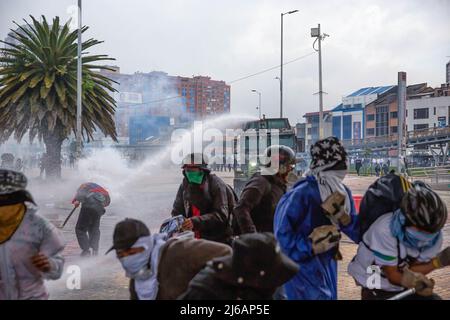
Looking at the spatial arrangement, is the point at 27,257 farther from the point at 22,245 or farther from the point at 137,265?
the point at 137,265

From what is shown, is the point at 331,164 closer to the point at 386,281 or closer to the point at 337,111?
the point at 386,281

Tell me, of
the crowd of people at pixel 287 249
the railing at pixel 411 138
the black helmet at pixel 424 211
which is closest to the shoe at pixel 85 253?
the crowd of people at pixel 287 249

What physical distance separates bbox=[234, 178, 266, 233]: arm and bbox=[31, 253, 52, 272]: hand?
6.40 feet

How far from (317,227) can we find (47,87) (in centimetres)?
1567

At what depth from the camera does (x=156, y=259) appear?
2783 millimetres

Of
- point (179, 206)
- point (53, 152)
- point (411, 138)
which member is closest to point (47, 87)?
point (53, 152)

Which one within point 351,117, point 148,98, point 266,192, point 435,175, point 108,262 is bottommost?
point 435,175

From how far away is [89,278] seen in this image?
6.90 m

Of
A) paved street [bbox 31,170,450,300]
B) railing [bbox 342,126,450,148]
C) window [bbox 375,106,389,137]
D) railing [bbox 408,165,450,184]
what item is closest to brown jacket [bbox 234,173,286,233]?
paved street [bbox 31,170,450,300]

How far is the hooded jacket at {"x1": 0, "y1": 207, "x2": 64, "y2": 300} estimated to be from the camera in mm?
2836

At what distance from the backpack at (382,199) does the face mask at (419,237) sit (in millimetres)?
230

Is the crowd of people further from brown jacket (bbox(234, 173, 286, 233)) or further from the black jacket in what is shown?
brown jacket (bbox(234, 173, 286, 233))
